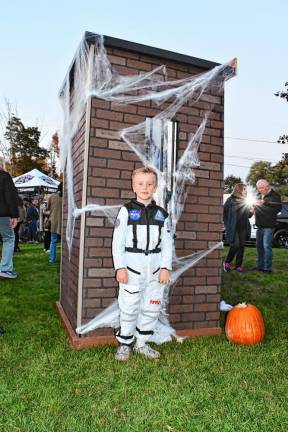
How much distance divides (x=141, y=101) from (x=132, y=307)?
6.45 ft

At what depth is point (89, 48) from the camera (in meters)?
3.64

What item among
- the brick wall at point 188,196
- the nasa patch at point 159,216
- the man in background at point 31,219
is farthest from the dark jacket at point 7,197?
the man in background at point 31,219

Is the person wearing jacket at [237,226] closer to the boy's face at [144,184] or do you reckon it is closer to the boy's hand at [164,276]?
the boy's hand at [164,276]

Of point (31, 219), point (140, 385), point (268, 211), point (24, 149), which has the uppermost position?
point (24, 149)

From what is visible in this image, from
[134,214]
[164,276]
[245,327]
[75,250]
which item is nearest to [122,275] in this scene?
[164,276]

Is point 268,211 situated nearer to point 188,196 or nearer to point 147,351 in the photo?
point 188,196

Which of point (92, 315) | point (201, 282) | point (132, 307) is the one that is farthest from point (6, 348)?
point (201, 282)

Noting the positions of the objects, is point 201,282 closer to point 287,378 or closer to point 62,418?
point 287,378

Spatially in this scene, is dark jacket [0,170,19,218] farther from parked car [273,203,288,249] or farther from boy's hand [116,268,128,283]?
parked car [273,203,288,249]

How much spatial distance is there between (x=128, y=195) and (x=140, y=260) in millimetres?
739

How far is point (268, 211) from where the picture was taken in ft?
26.3

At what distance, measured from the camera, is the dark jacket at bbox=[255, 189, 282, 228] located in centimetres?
799

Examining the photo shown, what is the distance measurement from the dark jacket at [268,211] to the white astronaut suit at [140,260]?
5.02 m

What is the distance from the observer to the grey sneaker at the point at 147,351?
3367 millimetres
